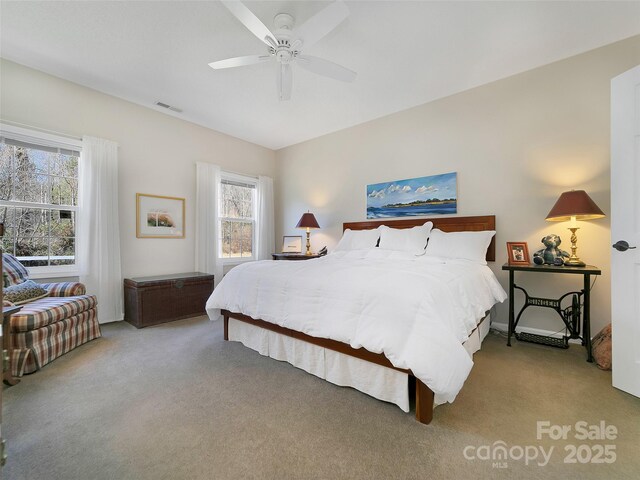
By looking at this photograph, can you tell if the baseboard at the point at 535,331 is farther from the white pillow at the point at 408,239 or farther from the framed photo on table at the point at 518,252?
the white pillow at the point at 408,239

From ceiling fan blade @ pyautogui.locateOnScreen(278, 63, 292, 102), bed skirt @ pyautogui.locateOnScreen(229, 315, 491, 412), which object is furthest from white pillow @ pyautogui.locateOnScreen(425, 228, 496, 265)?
ceiling fan blade @ pyautogui.locateOnScreen(278, 63, 292, 102)

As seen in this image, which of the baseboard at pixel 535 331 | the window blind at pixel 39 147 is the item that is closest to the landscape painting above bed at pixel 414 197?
the baseboard at pixel 535 331

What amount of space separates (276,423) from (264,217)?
3.97 metres

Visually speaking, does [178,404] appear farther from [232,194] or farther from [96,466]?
[232,194]

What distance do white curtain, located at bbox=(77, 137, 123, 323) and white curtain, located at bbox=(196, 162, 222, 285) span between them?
1048mm

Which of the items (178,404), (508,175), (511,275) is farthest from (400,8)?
(178,404)

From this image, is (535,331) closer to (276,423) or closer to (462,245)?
(462,245)

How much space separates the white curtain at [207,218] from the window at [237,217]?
238 mm

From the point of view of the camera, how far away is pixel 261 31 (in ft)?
6.72

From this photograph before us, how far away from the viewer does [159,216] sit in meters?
3.91

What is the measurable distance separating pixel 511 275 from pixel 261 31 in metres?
3.03

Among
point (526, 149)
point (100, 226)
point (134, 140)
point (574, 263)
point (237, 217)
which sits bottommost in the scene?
point (574, 263)

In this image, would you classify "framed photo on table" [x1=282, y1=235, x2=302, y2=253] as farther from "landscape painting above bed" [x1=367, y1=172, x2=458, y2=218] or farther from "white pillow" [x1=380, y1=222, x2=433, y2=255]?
"white pillow" [x1=380, y1=222, x2=433, y2=255]

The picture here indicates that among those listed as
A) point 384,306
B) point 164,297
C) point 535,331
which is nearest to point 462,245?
point 535,331
